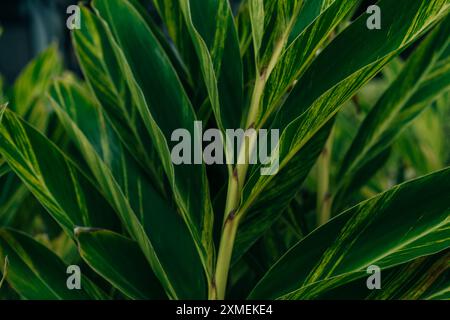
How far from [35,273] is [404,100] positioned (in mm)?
448

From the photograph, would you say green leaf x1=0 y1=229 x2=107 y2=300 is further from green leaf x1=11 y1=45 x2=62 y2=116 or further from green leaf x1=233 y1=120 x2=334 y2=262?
green leaf x1=11 y1=45 x2=62 y2=116

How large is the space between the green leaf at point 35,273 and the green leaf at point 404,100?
1.08ft

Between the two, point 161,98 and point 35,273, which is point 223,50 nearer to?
point 161,98

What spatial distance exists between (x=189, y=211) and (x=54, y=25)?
5.26 meters

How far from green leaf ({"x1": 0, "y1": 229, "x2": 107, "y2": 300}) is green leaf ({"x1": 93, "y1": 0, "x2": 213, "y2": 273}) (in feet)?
0.48

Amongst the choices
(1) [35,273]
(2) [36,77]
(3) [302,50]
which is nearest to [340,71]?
(3) [302,50]

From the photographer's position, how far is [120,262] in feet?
1.72

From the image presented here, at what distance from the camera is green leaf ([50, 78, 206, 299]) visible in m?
0.49

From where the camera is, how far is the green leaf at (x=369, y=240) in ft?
1.47

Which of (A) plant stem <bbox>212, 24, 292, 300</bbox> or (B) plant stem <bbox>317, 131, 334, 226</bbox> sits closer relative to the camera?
(A) plant stem <bbox>212, 24, 292, 300</bbox>

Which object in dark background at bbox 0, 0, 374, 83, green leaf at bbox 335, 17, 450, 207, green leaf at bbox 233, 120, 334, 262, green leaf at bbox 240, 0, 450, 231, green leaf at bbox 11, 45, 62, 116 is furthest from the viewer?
dark background at bbox 0, 0, 374, 83

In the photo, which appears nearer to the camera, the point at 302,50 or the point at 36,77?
the point at 302,50

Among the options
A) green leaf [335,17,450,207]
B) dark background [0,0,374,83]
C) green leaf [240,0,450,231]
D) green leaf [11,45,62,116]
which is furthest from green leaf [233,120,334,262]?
dark background [0,0,374,83]
